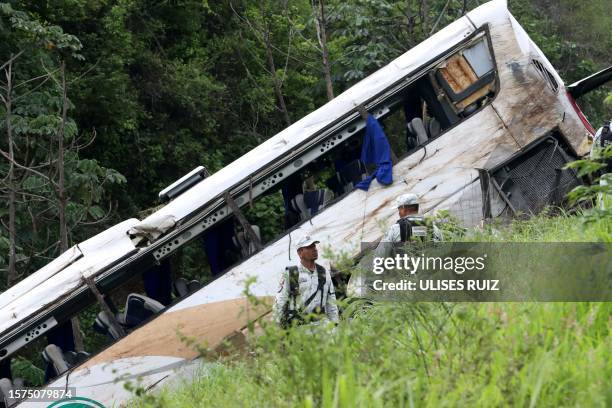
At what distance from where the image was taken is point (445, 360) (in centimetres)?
450

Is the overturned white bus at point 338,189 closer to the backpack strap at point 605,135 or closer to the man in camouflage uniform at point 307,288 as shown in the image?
the backpack strap at point 605,135

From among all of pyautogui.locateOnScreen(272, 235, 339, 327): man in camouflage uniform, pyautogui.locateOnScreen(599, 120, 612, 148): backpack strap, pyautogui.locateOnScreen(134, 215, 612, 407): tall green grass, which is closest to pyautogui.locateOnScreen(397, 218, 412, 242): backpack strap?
pyautogui.locateOnScreen(272, 235, 339, 327): man in camouflage uniform

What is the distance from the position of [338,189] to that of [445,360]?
231 inches

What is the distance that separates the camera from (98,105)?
2047 cm

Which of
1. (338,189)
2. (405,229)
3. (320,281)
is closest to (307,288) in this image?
(320,281)

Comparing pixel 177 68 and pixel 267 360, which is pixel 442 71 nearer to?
pixel 267 360

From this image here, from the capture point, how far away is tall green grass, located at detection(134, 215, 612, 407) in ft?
13.3

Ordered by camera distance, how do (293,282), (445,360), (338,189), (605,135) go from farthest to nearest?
(338,189), (605,135), (293,282), (445,360)

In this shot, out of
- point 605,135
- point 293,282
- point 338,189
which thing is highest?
point 293,282

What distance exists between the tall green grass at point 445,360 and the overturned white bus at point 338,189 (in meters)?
3.87

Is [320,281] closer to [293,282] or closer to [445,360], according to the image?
[293,282]

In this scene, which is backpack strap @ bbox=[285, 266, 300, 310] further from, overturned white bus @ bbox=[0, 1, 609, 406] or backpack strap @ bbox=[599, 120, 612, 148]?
backpack strap @ bbox=[599, 120, 612, 148]

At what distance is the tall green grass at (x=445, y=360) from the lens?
4.05 meters

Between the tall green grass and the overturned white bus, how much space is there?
3.87 meters
